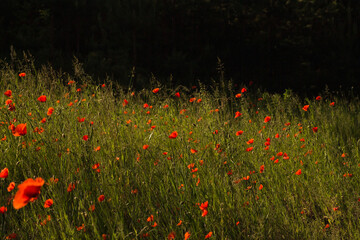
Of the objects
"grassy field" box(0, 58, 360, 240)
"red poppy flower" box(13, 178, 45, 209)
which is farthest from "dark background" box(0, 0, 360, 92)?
"red poppy flower" box(13, 178, 45, 209)

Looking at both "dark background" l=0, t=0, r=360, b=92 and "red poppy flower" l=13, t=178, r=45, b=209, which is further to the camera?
"dark background" l=0, t=0, r=360, b=92

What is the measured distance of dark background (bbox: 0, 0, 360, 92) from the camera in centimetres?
799

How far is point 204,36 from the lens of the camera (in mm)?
8789

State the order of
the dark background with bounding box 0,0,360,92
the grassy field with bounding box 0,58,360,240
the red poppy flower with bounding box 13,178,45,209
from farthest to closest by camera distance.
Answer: the dark background with bounding box 0,0,360,92 → the grassy field with bounding box 0,58,360,240 → the red poppy flower with bounding box 13,178,45,209

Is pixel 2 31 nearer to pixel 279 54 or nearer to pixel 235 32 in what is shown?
pixel 235 32

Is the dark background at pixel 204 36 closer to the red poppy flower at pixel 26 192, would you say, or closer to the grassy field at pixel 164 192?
the grassy field at pixel 164 192

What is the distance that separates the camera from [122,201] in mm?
2047

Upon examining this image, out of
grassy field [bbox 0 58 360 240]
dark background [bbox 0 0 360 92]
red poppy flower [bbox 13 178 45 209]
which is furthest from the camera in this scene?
dark background [bbox 0 0 360 92]

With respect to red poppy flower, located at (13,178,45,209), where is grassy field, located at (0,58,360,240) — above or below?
below

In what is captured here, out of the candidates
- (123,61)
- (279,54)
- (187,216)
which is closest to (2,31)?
(123,61)

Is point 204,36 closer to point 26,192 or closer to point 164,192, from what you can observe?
point 164,192

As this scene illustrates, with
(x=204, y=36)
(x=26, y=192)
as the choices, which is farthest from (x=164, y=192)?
(x=204, y=36)

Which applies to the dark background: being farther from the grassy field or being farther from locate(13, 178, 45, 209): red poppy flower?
locate(13, 178, 45, 209): red poppy flower

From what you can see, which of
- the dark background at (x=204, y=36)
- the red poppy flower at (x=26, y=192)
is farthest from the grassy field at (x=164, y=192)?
the dark background at (x=204, y=36)
